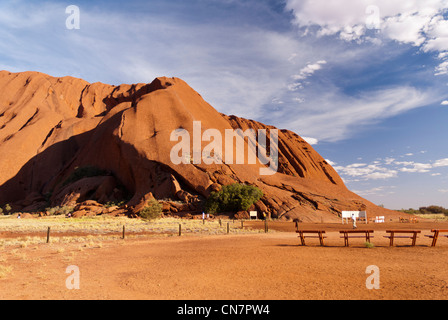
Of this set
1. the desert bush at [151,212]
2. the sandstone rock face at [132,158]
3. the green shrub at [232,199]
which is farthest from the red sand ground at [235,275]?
the sandstone rock face at [132,158]

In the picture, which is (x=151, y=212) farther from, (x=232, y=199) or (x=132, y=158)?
(x=132, y=158)

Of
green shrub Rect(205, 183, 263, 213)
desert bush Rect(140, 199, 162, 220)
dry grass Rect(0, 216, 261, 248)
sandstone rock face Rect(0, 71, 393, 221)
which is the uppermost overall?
sandstone rock face Rect(0, 71, 393, 221)

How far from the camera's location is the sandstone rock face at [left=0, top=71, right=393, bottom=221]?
45.1m

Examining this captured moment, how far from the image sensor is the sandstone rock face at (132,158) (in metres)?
45.1

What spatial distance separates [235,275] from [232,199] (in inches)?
1308

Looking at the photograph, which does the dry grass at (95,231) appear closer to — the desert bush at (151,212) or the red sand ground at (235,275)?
the desert bush at (151,212)

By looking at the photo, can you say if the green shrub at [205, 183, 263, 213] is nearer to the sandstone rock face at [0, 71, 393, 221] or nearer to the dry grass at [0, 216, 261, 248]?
the sandstone rock face at [0, 71, 393, 221]

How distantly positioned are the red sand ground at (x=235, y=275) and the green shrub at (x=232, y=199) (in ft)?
94.2

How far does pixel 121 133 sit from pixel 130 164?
6.58 metres

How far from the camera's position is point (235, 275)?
809 cm

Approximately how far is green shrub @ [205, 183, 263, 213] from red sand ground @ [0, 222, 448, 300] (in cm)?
2870

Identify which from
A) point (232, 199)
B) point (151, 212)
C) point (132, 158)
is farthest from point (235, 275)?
point (132, 158)

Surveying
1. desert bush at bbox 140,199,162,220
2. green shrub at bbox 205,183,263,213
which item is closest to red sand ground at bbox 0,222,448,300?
desert bush at bbox 140,199,162,220
